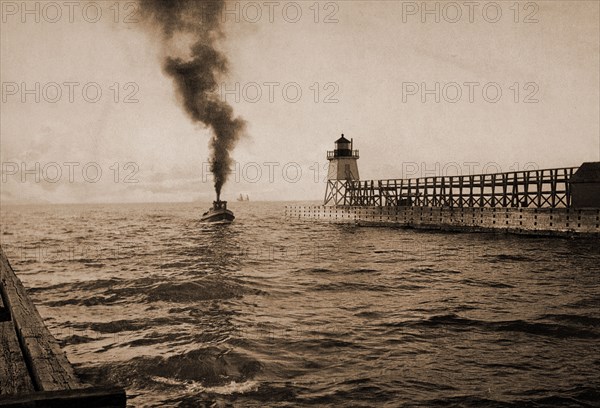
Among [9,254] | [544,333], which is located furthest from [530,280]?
[9,254]

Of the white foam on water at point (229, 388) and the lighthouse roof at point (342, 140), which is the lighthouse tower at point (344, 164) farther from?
the white foam on water at point (229, 388)

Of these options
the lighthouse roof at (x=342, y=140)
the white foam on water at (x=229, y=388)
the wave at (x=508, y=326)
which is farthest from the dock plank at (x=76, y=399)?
the lighthouse roof at (x=342, y=140)

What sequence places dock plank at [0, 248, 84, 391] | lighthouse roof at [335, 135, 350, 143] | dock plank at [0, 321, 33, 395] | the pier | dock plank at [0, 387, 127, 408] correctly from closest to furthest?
dock plank at [0, 387, 127, 408]
dock plank at [0, 248, 84, 391]
dock plank at [0, 321, 33, 395]
the pier
lighthouse roof at [335, 135, 350, 143]

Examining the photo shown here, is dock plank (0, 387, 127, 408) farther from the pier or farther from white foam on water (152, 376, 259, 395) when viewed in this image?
the pier

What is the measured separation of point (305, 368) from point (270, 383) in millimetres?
767

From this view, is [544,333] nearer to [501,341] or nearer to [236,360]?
[501,341]

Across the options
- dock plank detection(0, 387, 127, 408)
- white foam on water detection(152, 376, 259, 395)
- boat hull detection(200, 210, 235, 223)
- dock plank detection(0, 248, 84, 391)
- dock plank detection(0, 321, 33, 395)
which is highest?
dock plank detection(0, 387, 127, 408)

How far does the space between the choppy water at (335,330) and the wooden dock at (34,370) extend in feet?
5.67

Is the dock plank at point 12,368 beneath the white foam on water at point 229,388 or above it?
above

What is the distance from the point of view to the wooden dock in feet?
8.90

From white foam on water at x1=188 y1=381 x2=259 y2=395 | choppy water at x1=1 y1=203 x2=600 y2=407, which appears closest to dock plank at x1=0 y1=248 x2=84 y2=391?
choppy water at x1=1 y1=203 x2=600 y2=407

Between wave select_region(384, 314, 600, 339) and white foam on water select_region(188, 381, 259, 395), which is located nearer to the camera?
white foam on water select_region(188, 381, 259, 395)

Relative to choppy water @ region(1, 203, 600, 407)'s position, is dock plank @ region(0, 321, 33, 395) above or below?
above

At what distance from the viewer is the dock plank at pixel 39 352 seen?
3666 mm
